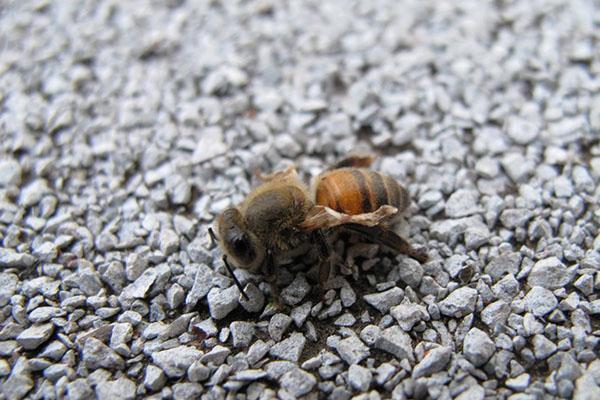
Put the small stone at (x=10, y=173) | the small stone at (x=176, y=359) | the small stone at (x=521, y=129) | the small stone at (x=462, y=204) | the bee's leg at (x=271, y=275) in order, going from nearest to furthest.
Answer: the small stone at (x=176, y=359) → the bee's leg at (x=271, y=275) → the small stone at (x=462, y=204) → the small stone at (x=10, y=173) → the small stone at (x=521, y=129)

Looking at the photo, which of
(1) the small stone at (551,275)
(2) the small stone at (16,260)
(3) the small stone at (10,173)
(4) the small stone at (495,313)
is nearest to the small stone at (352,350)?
(4) the small stone at (495,313)

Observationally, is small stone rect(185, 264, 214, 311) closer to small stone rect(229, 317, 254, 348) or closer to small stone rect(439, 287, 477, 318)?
small stone rect(229, 317, 254, 348)

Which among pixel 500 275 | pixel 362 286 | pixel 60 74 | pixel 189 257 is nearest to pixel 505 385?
pixel 500 275

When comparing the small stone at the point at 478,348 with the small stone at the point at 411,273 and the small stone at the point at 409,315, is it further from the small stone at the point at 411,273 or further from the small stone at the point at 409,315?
the small stone at the point at 411,273

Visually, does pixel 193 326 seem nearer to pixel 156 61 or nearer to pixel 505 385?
pixel 505 385

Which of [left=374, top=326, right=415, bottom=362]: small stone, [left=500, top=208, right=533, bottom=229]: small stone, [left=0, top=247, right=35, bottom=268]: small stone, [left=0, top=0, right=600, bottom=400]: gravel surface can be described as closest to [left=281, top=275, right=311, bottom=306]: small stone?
[left=0, top=0, right=600, bottom=400]: gravel surface
